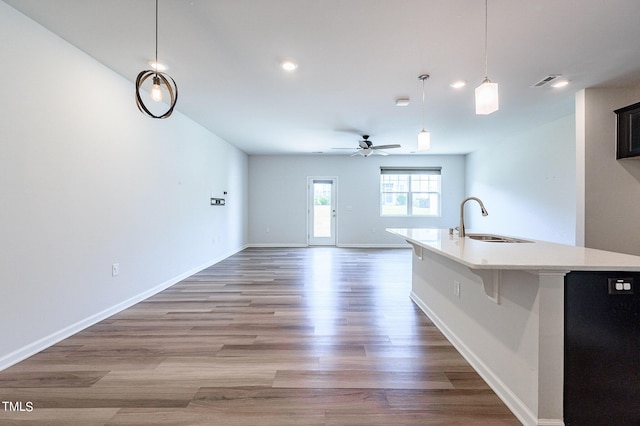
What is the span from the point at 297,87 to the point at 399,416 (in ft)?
10.6

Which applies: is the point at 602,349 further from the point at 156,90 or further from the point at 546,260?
the point at 156,90

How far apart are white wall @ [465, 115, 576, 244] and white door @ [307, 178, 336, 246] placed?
381cm

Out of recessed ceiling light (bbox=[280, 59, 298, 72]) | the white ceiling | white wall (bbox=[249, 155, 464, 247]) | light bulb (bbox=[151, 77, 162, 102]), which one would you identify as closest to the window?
white wall (bbox=[249, 155, 464, 247])

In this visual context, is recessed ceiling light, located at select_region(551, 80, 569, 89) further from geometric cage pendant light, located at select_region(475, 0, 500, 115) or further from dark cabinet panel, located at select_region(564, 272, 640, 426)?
dark cabinet panel, located at select_region(564, 272, 640, 426)

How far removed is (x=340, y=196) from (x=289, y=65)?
523cm

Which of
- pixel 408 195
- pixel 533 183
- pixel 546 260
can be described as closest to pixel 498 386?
pixel 546 260

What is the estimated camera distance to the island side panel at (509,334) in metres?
1.38

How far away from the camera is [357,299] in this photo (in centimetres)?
341

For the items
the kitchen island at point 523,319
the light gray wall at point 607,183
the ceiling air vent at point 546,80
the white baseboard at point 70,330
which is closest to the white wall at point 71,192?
the white baseboard at point 70,330

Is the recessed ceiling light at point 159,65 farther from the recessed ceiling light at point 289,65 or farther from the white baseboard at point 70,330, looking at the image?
the white baseboard at point 70,330

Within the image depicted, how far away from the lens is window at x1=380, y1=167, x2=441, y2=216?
7.81 metres

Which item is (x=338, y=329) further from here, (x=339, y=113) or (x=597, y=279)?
(x=339, y=113)

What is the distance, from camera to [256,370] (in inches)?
75.9

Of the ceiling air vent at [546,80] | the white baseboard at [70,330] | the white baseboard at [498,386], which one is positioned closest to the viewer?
the white baseboard at [498,386]
